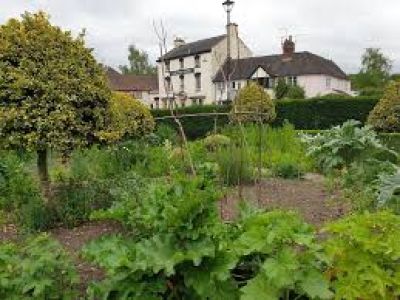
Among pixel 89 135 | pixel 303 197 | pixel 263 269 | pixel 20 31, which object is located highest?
pixel 20 31

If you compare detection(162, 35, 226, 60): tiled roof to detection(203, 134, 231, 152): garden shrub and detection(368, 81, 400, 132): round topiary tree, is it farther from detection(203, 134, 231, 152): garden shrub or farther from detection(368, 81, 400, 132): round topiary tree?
detection(203, 134, 231, 152): garden shrub

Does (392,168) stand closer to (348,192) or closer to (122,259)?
(348,192)

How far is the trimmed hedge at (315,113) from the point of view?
24453 millimetres

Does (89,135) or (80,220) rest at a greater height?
(89,135)

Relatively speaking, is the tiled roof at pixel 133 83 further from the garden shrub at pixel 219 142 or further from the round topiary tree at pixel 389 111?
the garden shrub at pixel 219 142

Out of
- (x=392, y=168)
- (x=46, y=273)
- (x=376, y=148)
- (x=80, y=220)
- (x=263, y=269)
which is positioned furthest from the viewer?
(x=376, y=148)

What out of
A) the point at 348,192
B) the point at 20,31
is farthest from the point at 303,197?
the point at 20,31

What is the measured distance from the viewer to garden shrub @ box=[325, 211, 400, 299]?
296 cm

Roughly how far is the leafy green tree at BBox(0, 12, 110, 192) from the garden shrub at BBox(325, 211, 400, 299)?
3542 millimetres

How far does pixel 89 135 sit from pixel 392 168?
372 centimetres

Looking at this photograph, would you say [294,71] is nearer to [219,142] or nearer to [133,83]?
[133,83]

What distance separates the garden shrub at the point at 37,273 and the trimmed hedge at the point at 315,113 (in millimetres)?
20417

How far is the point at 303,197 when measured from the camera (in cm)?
730

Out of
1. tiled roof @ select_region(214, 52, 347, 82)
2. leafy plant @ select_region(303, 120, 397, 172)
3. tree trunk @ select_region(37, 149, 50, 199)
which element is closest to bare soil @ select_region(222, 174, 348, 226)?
leafy plant @ select_region(303, 120, 397, 172)
